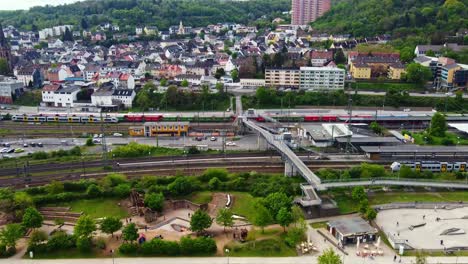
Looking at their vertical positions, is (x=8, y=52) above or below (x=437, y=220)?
above

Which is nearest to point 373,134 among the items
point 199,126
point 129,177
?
point 199,126

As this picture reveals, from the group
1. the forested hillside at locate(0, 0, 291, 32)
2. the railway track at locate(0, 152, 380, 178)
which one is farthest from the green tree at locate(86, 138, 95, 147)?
the forested hillside at locate(0, 0, 291, 32)

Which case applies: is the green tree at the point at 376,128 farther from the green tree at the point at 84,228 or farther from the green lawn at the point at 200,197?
the green tree at the point at 84,228

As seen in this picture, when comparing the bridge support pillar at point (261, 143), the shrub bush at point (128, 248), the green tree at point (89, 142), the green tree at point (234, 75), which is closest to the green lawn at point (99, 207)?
the shrub bush at point (128, 248)

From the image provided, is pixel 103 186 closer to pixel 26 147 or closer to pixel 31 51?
pixel 26 147

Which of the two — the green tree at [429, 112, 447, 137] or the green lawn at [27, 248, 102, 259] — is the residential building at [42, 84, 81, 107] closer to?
the green lawn at [27, 248, 102, 259]
